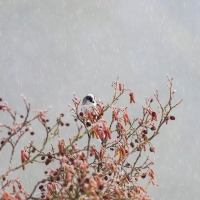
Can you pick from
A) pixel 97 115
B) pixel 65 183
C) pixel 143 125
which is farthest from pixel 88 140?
pixel 65 183

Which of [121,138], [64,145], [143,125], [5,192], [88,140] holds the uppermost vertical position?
[143,125]

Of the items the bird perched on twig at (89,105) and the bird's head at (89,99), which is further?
the bird's head at (89,99)

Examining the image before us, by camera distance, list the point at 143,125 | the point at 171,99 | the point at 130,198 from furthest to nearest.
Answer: the point at 143,125
the point at 171,99
the point at 130,198

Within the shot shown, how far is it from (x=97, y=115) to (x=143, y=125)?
1.42 meters

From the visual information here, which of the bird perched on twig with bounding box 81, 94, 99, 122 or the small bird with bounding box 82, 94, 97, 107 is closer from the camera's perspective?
the bird perched on twig with bounding box 81, 94, 99, 122

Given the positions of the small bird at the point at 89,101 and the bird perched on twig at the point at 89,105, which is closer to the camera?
the bird perched on twig at the point at 89,105

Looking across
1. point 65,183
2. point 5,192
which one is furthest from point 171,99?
point 5,192

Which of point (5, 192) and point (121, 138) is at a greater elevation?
point (121, 138)

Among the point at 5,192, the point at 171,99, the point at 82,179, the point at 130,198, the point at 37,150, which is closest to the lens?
the point at 82,179

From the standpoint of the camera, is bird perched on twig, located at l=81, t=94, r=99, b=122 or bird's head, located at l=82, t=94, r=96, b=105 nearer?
bird perched on twig, located at l=81, t=94, r=99, b=122

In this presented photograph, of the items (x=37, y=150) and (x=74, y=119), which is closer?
(x=37, y=150)

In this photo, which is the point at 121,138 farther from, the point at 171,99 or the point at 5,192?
the point at 5,192

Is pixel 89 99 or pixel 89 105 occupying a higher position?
pixel 89 99

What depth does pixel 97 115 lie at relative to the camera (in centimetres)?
721
